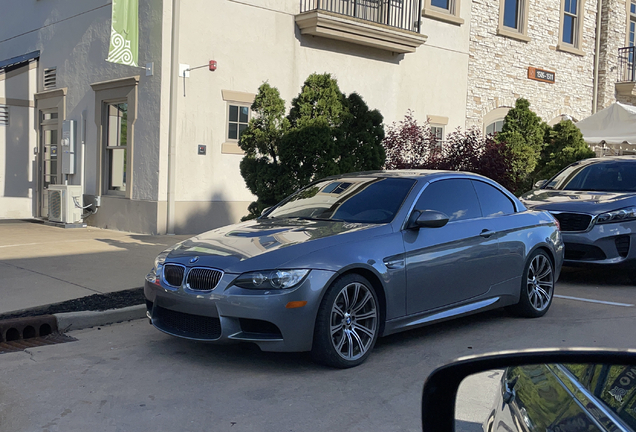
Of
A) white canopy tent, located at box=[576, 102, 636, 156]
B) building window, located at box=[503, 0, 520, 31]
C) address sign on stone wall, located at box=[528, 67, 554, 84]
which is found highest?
building window, located at box=[503, 0, 520, 31]

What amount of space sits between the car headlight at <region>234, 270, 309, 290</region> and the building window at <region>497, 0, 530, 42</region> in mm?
Result: 16833

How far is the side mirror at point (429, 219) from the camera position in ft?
18.5

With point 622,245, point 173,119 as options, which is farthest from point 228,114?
point 622,245

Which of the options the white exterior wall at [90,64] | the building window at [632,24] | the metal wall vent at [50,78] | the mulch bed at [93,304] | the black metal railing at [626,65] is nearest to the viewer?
the mulch bed at [93,304]

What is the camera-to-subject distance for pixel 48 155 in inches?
627

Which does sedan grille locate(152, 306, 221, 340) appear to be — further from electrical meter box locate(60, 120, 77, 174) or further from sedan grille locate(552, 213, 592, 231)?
electrical meter box locate(60, 120, 77, 174)

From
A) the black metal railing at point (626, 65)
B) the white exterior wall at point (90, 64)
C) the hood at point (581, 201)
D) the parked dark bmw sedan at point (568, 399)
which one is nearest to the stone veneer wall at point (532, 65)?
the black metal railing at point (626, 65)

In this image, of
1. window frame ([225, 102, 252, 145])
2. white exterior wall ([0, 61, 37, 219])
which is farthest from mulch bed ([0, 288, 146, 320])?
white exterior wall ([0, 61, 37, 219])

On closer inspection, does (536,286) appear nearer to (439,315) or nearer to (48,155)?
(439,315)

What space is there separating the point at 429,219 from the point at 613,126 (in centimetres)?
1375

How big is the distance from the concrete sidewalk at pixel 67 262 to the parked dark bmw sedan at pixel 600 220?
5653mm

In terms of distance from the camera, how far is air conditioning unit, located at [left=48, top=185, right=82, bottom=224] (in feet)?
45.9

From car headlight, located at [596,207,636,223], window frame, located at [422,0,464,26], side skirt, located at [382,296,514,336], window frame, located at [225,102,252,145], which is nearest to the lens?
side skirt, located at [382,296,514,336]

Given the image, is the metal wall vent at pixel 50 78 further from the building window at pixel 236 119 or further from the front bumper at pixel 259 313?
the front bumper at pixel 259 313
